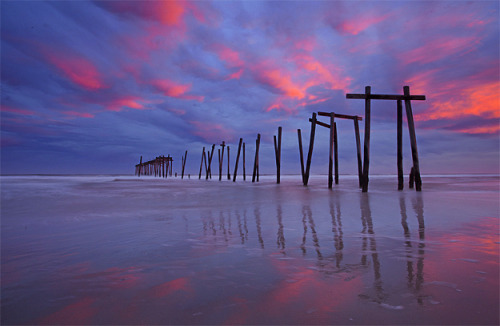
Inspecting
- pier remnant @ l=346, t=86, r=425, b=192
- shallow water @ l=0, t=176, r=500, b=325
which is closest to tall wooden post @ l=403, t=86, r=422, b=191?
pier remnant @ l=346, t=86, r=425, b=192

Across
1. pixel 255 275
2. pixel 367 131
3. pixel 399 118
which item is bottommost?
pixel 255 275

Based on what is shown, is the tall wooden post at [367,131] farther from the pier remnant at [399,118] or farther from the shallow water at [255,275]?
the shallow water at [255,275]

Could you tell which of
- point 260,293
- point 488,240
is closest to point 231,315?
point 260,293

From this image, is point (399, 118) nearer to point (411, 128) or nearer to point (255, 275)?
point (411, 128)

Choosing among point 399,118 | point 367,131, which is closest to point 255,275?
point 367,131

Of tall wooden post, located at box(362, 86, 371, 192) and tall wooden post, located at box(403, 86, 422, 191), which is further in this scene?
tall wooden post, located at box(403, 86, 422, 191)

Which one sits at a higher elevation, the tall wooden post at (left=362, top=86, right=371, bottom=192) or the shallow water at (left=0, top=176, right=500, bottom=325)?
the tall wooden post at (left=362, top=86, right=371, bottom=192)

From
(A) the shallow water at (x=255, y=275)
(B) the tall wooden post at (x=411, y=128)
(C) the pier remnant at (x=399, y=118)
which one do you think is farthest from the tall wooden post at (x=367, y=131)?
(A) the shallow water at (x=255, y=275)

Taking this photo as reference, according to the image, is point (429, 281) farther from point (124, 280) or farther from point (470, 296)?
point (124, 280)

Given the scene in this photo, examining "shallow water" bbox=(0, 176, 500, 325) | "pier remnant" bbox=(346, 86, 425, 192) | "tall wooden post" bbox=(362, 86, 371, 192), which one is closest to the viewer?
"shallow water" bbox=(0, 176, 500, 325)

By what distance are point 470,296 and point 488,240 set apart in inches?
83.0

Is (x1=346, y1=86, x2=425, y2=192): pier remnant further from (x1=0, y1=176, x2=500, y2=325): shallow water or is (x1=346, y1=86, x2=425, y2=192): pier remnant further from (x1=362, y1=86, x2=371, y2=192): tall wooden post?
(x1=0, y1=176, x2=500, y2=325): shallow water

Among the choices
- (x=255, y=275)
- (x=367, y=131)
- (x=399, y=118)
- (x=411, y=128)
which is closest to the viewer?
(x=255, y=275)

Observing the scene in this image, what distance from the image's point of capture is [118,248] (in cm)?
309
